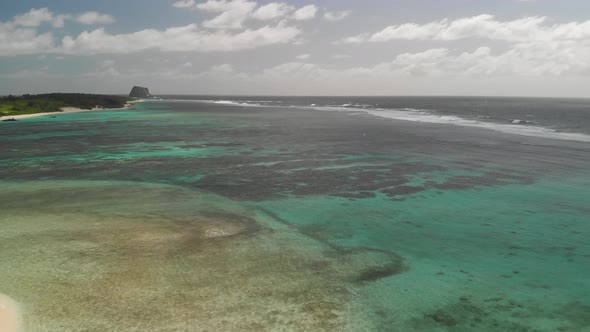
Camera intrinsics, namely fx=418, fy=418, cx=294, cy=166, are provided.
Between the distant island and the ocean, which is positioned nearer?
the ocean

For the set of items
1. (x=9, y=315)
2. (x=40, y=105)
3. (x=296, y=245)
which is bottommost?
(x=9, y=315)

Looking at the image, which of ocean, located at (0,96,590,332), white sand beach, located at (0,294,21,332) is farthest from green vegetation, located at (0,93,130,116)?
white sand beach, located at (0,294,21,332)

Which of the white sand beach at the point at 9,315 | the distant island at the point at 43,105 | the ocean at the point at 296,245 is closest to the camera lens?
the white sand beach at the point at 9,315

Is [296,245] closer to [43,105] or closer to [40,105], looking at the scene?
[40,105]

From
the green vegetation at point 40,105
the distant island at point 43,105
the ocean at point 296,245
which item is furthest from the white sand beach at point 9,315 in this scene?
the green vegetation at point 40,105

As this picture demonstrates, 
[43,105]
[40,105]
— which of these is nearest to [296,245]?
[40,105]

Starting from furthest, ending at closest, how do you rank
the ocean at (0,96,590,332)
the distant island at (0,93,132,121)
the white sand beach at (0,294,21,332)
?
the distant island at (0,93,132,121) < the ocean at (0,96,590,332) < the white sand beach at (0,294,21,332)

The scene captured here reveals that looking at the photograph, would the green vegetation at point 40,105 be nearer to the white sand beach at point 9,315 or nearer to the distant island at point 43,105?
the distant island at point 43,105

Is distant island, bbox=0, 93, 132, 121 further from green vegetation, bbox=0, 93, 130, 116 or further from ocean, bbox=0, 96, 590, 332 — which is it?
ocean, bbox=0, 96, 590, 332

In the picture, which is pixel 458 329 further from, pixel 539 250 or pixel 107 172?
pixel 107 172
